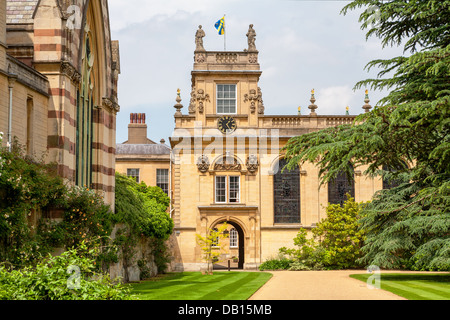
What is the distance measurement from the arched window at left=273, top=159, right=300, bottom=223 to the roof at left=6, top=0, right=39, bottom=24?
25.1m

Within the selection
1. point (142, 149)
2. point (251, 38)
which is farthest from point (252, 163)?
point (142, 149)

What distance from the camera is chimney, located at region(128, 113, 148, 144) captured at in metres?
53.0

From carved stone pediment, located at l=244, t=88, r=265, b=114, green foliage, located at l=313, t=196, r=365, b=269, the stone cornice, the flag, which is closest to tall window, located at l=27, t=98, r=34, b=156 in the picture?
the stone cornice

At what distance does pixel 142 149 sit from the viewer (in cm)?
5119

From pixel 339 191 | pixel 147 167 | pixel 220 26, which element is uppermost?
pixel 220 26

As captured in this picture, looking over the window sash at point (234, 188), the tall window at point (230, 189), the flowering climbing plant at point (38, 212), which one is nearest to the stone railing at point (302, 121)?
the window sash at point (234, 188)

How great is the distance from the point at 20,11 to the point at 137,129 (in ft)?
117

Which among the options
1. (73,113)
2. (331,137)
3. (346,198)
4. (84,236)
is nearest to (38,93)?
(73,113)

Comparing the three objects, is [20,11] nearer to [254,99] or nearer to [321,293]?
[321,293]

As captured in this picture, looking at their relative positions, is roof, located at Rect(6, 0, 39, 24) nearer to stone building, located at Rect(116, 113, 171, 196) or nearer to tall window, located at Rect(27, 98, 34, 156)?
tall window, located at Rect(27, 98, 34, 156)

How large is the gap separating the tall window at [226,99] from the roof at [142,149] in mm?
10902
